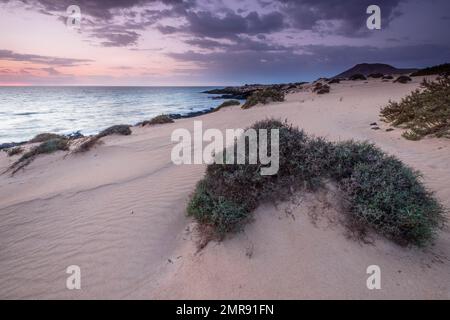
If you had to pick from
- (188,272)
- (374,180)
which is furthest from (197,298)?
(374,180)

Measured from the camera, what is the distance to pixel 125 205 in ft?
17.4

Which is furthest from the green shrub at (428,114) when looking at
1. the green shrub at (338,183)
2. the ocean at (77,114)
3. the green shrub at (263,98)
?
the ocean at (77,114)

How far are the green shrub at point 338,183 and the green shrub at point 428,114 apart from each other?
5.81 meters

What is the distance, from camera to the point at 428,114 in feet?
28.9

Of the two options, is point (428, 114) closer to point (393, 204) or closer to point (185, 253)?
point (393, 204)

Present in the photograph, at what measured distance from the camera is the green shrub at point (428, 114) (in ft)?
27.6

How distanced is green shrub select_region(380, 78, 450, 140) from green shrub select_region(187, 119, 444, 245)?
581 cm

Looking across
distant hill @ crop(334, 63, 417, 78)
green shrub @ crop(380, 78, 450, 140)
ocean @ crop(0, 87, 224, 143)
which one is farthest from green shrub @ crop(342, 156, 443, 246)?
distant hill @ crop(334, 63, 417, 78)

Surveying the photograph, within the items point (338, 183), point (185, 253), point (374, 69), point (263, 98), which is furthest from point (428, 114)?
point (374, 69)

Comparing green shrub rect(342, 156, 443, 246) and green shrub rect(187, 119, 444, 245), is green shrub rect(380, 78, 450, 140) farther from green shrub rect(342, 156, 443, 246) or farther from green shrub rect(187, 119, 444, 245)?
green shrub rect(342, 156, 443, 246)

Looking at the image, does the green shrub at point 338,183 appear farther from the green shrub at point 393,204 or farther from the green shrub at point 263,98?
the green shrub at point 263,98

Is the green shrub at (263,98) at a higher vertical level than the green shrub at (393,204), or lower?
higher
